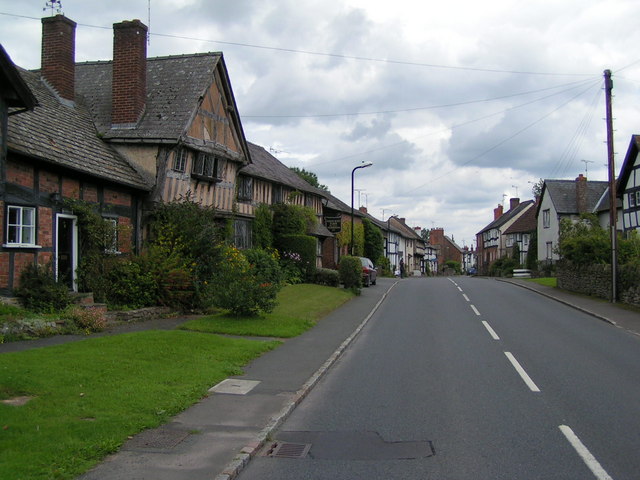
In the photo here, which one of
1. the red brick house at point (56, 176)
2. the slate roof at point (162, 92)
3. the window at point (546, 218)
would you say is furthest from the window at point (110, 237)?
the window at point (546, 218)

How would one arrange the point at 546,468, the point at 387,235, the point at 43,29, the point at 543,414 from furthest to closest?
1. the point at 387,235
2. the point at 43,29
3. the point at 543,414
4. the point at 546,468

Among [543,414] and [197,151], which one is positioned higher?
[197,151]

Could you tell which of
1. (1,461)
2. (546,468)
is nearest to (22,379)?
(1,461)

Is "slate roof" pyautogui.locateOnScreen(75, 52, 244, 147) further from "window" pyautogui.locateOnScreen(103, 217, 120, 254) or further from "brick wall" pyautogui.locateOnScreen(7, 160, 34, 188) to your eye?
"brick wall" pyautogui.locateOnScreen(7, 160, 34, 188)

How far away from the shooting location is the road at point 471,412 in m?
5.64

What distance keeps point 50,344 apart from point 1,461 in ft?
21.2

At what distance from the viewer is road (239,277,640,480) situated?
5.64 meters

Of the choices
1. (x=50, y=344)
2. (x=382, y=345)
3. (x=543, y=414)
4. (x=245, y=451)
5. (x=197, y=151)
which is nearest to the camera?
(x=245, y=451)

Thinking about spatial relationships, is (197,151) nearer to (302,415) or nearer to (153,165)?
(153,165)

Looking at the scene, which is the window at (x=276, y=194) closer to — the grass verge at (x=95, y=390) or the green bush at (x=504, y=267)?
the grass verge at (x=95, y=390)

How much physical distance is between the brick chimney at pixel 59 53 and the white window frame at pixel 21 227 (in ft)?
23.7

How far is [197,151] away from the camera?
2162 centimetres

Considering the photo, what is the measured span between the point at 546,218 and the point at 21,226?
49713 mm

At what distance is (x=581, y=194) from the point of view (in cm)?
5184
